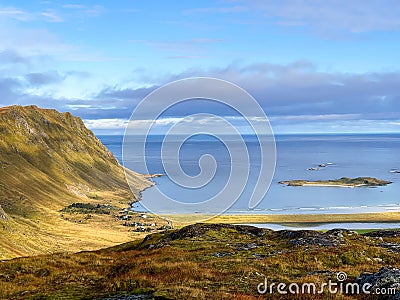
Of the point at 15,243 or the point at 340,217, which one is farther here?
the point at 340,217

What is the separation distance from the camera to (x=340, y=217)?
645ft

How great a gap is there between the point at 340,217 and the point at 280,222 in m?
30.6

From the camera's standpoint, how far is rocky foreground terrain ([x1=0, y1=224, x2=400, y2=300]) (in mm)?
19547

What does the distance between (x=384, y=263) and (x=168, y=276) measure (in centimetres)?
1616

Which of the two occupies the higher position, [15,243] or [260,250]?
[260,250]

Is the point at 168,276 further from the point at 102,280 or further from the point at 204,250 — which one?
the point at 204,250

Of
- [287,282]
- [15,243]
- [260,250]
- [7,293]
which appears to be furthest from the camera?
[15,243]

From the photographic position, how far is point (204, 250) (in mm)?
39750

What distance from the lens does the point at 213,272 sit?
84.0 ft

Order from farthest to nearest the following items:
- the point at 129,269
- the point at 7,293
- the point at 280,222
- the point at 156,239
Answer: the point at 280,222 < the point at 156,239 < the point at 129,269 < the point at 7,293

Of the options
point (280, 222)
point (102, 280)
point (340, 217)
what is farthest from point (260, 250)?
point (340, 217)

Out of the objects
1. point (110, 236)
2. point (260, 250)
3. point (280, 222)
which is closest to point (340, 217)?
point (280, 222)

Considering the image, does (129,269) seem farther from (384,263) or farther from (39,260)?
(384,263)

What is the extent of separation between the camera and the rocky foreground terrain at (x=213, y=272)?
19.5 m
